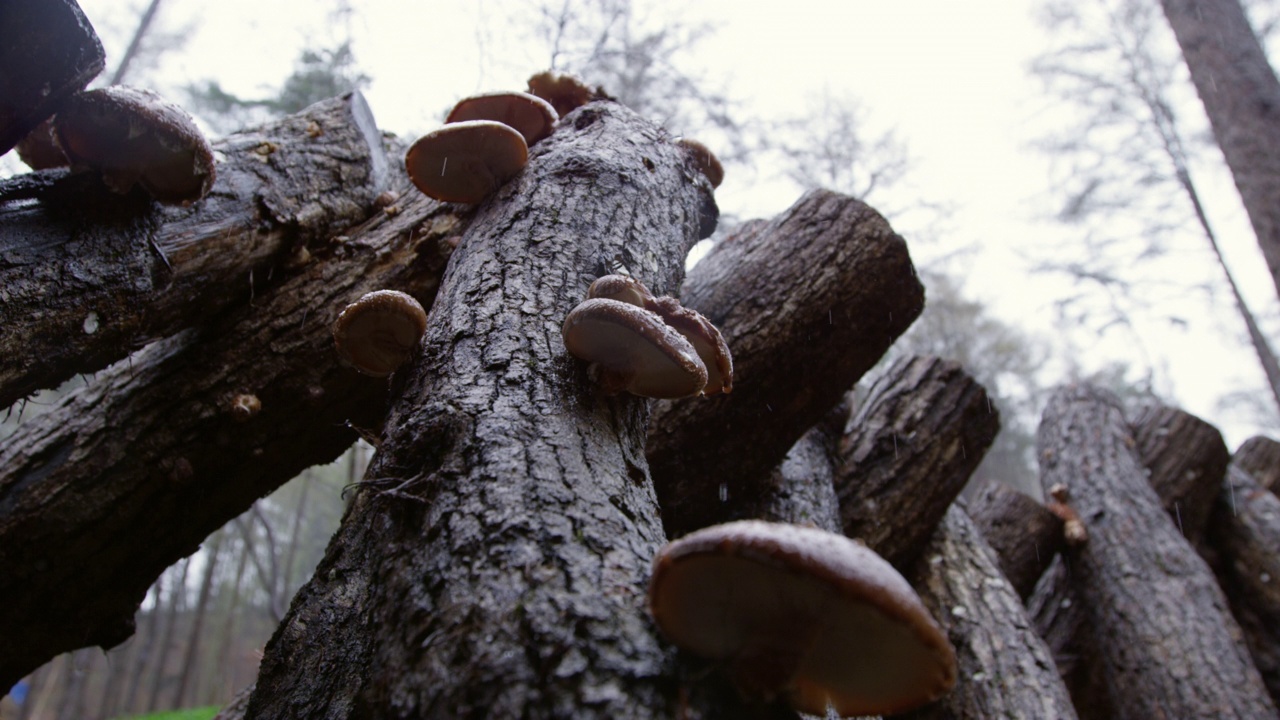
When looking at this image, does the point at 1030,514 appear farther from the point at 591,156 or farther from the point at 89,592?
the point at 89,592

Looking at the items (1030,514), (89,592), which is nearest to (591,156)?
(89,592)

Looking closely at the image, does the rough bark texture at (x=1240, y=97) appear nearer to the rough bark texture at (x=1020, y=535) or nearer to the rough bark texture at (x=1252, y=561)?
the rough bark texture at (x=1252, y=561)

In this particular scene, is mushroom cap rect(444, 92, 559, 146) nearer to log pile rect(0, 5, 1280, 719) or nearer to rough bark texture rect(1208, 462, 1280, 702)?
log pile rect(0, 5, 1280, 719)

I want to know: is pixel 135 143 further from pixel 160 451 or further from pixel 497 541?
pixel 497 541

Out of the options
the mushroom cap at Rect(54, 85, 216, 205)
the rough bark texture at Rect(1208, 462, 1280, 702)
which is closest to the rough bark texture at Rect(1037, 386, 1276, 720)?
the rough bark texture at Rect(1208, 462, 1280, 702)

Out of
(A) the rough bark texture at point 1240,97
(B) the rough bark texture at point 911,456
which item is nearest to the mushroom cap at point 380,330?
(B) the rough bark texture at point 911,456
